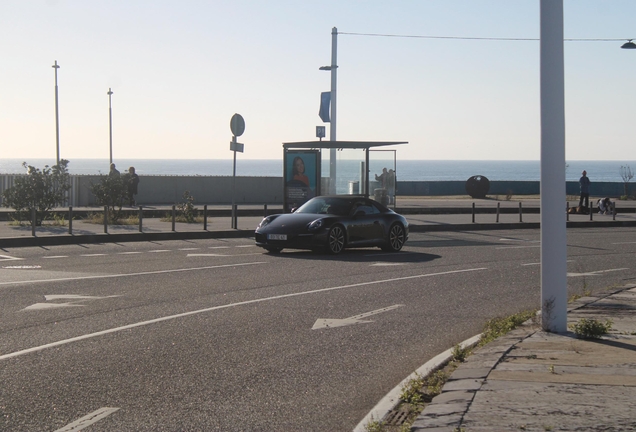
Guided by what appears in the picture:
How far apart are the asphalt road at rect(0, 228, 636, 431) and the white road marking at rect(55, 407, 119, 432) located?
0.8 inches

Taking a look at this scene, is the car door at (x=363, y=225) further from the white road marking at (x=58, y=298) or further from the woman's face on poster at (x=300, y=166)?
the white road marking at (x=58, y=298)

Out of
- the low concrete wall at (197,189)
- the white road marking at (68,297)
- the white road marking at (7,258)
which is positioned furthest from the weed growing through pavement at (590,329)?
the low concrete wall at (197,189)

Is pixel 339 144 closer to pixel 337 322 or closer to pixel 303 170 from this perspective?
pixel 303 170

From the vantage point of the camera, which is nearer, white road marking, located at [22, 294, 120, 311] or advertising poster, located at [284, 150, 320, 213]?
white road marking, located at [22, 294, 120, 311]

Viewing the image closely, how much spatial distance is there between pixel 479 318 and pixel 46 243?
492 inches

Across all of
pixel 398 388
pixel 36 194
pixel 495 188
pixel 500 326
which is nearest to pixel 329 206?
pixel 36 194

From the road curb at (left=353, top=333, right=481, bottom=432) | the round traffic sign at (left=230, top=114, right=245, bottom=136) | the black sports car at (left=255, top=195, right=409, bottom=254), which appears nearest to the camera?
the road curb at (left=353, top=333, right=481, bottom=432)

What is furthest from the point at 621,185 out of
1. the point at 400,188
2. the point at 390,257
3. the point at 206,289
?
the point at 206,289

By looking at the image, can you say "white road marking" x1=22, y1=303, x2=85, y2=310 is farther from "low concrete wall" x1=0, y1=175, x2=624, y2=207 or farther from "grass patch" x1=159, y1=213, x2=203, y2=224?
"low concrete wall" x1=0, y1=175, x2=624, y2=207

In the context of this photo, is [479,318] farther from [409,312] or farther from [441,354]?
[441,354]

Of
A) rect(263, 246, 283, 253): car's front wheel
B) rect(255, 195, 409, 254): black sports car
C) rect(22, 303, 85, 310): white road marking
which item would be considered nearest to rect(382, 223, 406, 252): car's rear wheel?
rect(255, 195, 409, 254): black sports car

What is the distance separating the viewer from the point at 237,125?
2403 cm

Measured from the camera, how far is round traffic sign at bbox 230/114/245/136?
2392cm

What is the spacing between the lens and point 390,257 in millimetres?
17297
